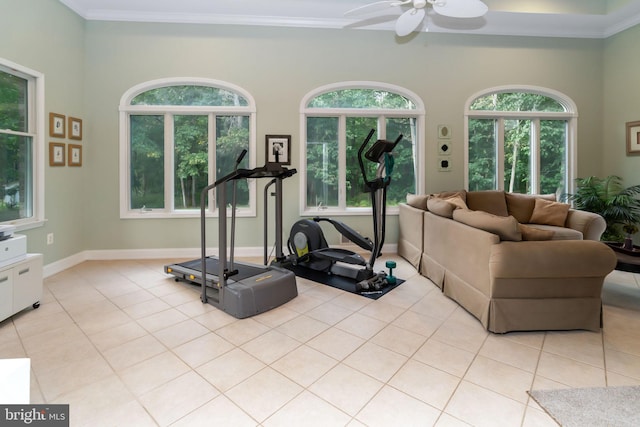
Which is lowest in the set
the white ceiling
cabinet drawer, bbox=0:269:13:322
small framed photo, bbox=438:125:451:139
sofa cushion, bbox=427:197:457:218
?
cabinet drawer, bbox=0:269:13:322

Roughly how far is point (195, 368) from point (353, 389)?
1.00 metres

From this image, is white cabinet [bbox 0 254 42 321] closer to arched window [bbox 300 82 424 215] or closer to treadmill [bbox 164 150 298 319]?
treadmill [bbox 164 150 298 319]

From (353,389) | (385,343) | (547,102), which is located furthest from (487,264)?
(547,102)

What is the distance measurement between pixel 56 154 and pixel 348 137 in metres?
3.90

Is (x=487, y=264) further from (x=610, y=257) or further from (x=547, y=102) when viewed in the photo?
(x=547, y=102)

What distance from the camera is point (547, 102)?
5.22m

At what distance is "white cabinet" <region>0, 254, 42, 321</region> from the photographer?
8.23ft

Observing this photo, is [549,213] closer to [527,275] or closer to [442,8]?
[527,275]

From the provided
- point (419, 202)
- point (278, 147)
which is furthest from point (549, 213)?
point (278, 147)

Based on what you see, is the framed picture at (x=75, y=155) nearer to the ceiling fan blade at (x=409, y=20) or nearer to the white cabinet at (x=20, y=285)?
the white cabinet at (x=20, y=285)

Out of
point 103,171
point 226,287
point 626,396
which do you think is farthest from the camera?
point 103,171

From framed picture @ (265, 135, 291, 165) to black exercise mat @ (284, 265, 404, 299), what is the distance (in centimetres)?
167

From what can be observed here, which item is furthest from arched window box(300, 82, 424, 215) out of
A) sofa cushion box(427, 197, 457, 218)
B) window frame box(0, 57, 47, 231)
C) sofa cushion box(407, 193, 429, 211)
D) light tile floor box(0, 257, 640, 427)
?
window frame box(0, 57, 47, 231)

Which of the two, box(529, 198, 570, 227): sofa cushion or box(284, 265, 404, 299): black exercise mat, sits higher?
box(529, 198, 570, 227): sofa cushion
